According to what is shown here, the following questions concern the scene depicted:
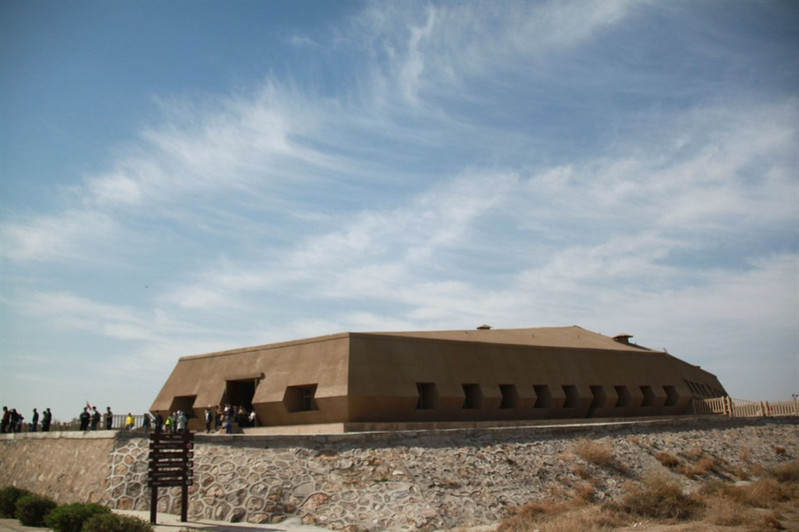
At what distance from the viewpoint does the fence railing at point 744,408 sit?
111 ft

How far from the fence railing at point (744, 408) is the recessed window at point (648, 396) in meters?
3.37

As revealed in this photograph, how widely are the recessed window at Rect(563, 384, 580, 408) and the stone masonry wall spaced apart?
346 cm

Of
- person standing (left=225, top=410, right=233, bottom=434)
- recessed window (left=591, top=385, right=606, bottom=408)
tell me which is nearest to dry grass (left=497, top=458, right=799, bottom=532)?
recessed window (left=591, top=385, right=606, bottom=408)

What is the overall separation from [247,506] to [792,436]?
25527 mm

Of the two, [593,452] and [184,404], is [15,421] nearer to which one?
[184,404]

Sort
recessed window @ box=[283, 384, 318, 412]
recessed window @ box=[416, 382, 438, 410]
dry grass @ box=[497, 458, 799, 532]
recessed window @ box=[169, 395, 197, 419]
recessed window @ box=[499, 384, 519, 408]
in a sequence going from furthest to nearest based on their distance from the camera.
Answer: recessed window @ box=[169, 395, 197, 419], recessed window @ box=[499, 384, 519, 408], recessed window @ box=[416, 382, 438, 410], recessed window @ box=[283, 384, 318, 412], dry grass @ box=[497, 458, 799, 532]

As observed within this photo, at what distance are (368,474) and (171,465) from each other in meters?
5.32

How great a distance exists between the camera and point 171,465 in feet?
59.1

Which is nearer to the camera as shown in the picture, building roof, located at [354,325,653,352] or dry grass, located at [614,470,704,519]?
A: dry grass, located at [614,470,704,519]

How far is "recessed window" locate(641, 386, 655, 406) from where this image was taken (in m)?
31.7

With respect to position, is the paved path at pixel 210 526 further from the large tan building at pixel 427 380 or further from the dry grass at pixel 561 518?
the large tan building at pixel 427 380

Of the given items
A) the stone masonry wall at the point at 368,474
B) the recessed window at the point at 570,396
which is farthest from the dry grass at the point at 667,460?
the recessed window at the point at 570,396

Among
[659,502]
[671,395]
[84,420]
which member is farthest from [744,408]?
[84,420]

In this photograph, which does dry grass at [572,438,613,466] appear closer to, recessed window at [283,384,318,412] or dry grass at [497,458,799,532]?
dry grass at [497,458,799,532]
